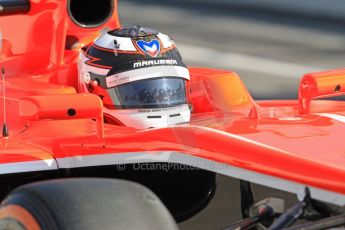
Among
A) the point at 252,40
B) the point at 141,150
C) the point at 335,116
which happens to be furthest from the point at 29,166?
the point at 252,40

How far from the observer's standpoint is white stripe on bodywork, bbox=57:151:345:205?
2.60m

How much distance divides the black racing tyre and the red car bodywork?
357 millimetres

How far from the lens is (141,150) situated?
3.05m

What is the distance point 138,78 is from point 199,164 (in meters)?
0.79

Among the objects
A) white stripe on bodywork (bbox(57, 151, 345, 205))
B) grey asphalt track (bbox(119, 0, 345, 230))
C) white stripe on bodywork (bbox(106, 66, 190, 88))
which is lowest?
grey asphalt track (bbox(119, 0, 345, 230))

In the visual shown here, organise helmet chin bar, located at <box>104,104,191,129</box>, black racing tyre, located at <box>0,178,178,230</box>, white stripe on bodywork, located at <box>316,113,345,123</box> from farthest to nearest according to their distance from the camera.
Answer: helmet chin bar, located at <box>104,104,191,129</box>
white stripe on bodywork, located at <box>316,113,345,123</box>
black racing tyre, located at <box>0,178,178,230</box>

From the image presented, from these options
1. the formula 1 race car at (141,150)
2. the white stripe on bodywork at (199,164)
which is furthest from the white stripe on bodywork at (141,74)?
the white stripe on bodywork at (199,164)

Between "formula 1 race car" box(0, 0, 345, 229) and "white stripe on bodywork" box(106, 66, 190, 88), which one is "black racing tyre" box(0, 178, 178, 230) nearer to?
"formula 1 race car" box(0, 0, 345, 229)

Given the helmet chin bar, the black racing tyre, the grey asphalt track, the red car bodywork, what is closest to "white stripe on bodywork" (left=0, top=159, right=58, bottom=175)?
the red car bodywork

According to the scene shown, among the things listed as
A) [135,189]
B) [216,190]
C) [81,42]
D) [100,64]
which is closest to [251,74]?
[81,42]

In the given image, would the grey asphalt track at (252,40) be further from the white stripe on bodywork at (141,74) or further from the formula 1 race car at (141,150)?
the white stripe on bodywork at (141,74)

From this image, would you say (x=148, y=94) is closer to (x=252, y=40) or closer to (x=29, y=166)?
(x=29, y=166)

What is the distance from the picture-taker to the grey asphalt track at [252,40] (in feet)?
25.1

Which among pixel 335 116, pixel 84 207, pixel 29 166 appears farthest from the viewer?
pixel 335 116
